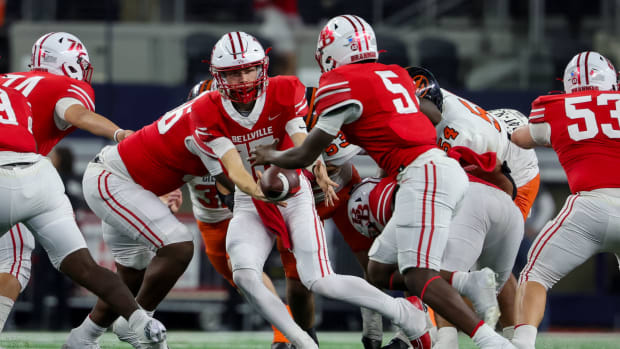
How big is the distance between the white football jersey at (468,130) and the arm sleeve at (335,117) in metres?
1.01

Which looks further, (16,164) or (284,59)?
(284,59)

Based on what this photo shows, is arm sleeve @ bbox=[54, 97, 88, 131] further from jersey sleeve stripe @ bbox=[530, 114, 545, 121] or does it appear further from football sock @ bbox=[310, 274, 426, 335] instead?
jersey sleeve stripe @ bbox=[530, 114, 545, 121]

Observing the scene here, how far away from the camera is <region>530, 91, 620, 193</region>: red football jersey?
5.43 meters

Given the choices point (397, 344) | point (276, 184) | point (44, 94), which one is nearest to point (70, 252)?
point (44, 94)

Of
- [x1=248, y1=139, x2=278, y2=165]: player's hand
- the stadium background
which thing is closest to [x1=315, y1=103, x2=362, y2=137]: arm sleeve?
[x1=248, y1=139, x2=278, y2=165]: player's hand

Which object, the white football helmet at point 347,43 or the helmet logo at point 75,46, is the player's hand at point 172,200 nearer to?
the helmet logo at point 75,46

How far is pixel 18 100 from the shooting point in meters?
5.25

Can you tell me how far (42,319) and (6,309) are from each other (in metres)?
4.23

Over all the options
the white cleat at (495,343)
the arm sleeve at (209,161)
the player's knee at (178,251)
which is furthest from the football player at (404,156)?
the player's knee at (178,251)

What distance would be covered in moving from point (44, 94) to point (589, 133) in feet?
10.2

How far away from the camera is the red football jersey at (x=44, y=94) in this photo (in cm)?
561

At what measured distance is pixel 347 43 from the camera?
530 centimetres

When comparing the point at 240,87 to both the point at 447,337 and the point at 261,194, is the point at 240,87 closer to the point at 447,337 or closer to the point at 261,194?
the point at 261,194

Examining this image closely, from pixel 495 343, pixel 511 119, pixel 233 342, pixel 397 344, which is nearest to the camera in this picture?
pixel 495 343
